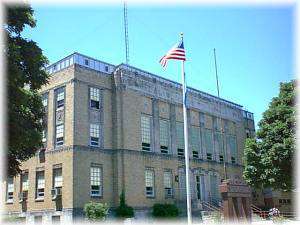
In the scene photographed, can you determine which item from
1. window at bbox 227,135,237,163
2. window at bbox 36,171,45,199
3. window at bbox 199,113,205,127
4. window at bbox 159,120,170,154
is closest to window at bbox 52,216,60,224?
window at bbox 36,171,45,199

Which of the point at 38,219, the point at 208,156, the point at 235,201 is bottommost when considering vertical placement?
the point at 38,219

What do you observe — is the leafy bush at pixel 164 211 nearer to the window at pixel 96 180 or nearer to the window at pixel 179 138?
the window at pixel 96 180

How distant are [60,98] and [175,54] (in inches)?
683

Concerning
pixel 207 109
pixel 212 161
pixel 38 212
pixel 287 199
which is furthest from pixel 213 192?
pixel 38 212

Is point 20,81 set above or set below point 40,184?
above

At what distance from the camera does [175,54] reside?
23.8m

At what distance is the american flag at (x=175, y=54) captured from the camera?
78.2 feet

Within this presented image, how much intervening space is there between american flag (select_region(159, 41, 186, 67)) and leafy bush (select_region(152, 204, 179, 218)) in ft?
62.9

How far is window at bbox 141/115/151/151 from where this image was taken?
41.1 meters

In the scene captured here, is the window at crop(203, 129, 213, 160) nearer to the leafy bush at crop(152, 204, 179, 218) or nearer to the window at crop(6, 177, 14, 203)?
the leafy bush at crop(152, 204, 179, 218)

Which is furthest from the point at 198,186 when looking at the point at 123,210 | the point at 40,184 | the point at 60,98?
the point at 60,98

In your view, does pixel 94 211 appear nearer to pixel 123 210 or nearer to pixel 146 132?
pixel 123 210

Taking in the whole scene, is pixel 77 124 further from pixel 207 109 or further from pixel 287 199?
pixel 287 199

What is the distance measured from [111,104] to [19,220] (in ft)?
43.1
